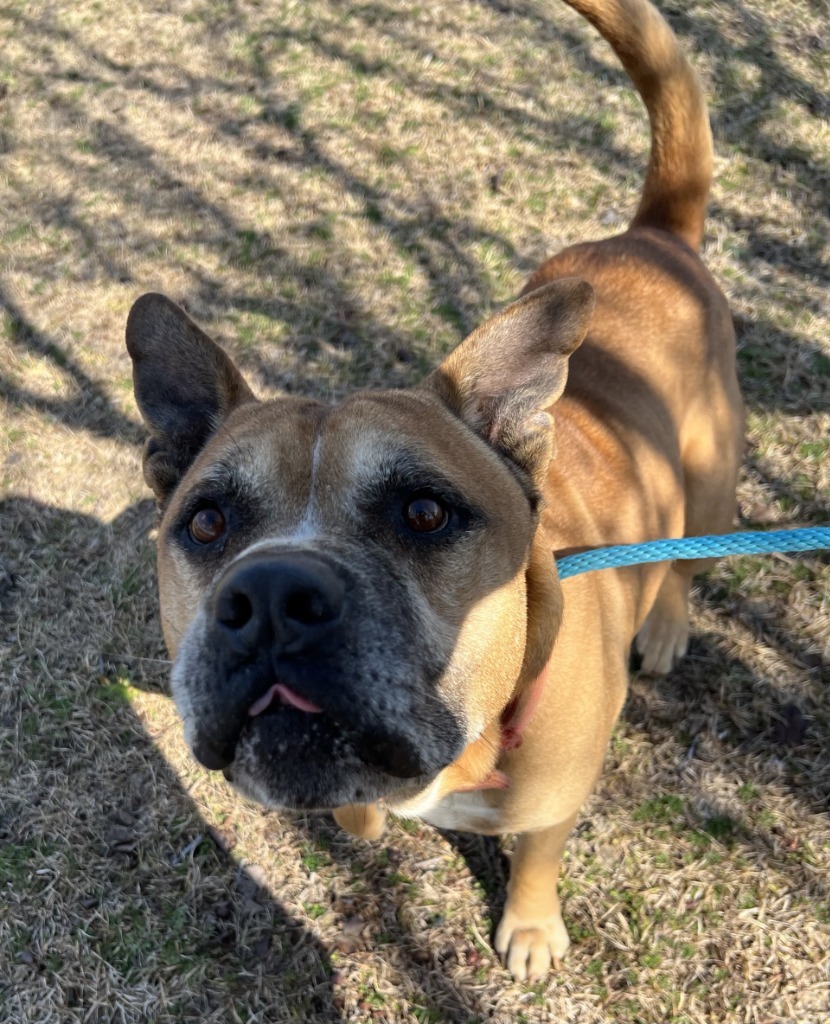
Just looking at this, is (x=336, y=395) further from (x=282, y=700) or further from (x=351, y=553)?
(x=282, y=700)

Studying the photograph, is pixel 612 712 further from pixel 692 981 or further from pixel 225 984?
pixel 225 984

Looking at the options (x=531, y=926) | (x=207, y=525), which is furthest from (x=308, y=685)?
(x=531, y=926)

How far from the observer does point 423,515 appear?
2188mm

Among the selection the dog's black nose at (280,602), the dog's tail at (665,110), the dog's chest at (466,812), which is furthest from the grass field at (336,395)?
the dog's black nose at (280,602)

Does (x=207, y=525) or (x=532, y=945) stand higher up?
(x=207, y=525)

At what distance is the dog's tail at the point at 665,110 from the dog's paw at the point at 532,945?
3.01 metres

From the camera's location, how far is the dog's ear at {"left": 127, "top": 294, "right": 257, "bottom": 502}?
8.60ft

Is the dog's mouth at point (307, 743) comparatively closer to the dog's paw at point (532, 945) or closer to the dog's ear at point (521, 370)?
the dog's ear at point (521, 370)

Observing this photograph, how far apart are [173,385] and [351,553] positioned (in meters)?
1.04

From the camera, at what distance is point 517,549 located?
2285 millimetres

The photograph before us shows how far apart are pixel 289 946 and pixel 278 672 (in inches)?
89.9

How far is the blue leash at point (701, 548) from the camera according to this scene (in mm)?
2426

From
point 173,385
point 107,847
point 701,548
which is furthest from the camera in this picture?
point 107,847

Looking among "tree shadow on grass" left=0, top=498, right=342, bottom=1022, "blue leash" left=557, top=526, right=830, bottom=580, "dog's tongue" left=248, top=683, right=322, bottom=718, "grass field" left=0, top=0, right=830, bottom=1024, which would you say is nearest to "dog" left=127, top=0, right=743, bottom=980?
"dog's tongue" left=248, top=683, right=322, bottom=718
